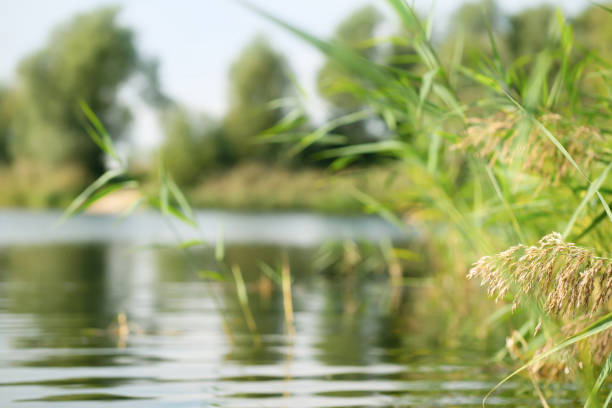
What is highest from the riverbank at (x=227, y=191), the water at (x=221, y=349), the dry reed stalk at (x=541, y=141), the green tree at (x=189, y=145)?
the green tree at (x=189, y=145)

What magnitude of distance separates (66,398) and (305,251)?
10140 millimetres

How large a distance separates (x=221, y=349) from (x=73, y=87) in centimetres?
3649

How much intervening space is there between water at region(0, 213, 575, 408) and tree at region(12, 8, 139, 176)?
29.3 meters

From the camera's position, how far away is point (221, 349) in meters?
4.02

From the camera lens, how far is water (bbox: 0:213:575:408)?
115 inches

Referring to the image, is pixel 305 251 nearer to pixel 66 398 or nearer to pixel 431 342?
pixel 431 342

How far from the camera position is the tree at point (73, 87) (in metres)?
36.5

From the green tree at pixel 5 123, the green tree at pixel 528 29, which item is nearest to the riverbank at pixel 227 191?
the green tree at pixel 5 123

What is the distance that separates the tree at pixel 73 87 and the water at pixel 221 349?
29.3 metres

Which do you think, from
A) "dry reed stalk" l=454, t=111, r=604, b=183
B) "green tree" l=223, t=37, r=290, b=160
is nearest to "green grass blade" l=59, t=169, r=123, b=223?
"dry reed stalk" l=454, t=111, r=604, b=183

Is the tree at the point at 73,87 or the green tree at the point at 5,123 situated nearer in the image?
the tree at the point at 73,87

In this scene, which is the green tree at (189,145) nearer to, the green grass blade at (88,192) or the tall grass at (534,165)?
the green grass blade at (88,192)

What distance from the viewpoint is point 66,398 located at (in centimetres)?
280

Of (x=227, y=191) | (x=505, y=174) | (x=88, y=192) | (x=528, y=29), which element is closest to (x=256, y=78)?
(x=227, y=191)
